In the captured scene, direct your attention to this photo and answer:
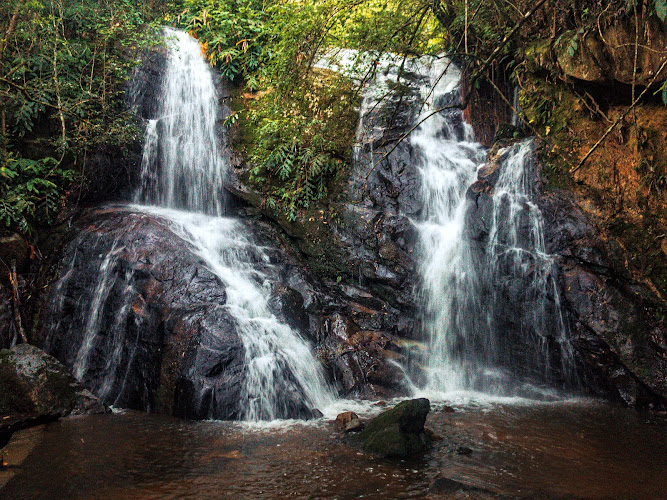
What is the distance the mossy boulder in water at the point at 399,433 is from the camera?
4117 mm

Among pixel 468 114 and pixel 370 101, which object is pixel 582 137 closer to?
pixel 468 114

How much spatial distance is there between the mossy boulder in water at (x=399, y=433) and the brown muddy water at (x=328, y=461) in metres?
0.14

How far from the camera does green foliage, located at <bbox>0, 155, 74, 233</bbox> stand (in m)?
7.31

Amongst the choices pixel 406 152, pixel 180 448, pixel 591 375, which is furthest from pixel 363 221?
pixel 180 448

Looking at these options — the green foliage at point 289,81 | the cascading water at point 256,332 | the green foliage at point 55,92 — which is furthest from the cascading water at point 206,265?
the green foliage at point 55,92

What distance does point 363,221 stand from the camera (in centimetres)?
855

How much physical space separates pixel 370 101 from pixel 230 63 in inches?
140

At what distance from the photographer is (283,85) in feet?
19.9

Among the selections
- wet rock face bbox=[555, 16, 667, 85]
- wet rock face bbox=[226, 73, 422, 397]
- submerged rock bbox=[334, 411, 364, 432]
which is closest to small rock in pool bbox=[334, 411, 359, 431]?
submerged rock bbox=[334, 411, 364, 432]

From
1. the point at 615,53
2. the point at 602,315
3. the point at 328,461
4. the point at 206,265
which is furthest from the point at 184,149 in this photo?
the point at 602,315

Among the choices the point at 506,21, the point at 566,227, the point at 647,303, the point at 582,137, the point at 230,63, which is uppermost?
the point at 230,63

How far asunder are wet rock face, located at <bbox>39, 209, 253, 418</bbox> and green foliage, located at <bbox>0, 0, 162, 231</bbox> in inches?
54.0

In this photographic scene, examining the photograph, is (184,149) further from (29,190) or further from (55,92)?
(29,190)

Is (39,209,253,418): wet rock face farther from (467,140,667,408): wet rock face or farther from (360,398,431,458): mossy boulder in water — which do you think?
(467,140,667,408): wet rock face
